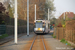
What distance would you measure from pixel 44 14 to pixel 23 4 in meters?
10.1

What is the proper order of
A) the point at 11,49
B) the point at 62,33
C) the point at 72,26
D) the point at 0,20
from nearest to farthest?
the point at 11,49, the point at 72,26, the point at 62,33, the point at 0,20

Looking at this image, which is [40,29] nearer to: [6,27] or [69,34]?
[6,27]

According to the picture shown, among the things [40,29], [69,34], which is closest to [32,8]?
[40,29]

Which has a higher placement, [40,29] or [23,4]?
[23,4]

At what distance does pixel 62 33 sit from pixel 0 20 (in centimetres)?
974

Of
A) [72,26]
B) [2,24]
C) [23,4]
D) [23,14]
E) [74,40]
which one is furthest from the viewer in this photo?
[23,14]

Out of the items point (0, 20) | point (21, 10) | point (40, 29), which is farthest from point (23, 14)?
point (0, 20)

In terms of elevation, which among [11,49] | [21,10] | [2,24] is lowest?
[11,49]

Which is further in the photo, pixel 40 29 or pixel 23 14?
pixel 23 14

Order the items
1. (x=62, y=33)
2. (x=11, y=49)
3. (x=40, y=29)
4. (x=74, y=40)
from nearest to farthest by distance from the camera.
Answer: (x=11, y=49), (x=74, y=40), (x=62, y=33), (x=40, y=29)

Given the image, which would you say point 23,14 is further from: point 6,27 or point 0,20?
point 0,20

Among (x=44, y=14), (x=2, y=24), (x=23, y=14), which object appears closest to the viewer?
(x=2, y=24)

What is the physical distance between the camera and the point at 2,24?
23.2 meters

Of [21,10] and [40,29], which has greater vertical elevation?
[21,10]
